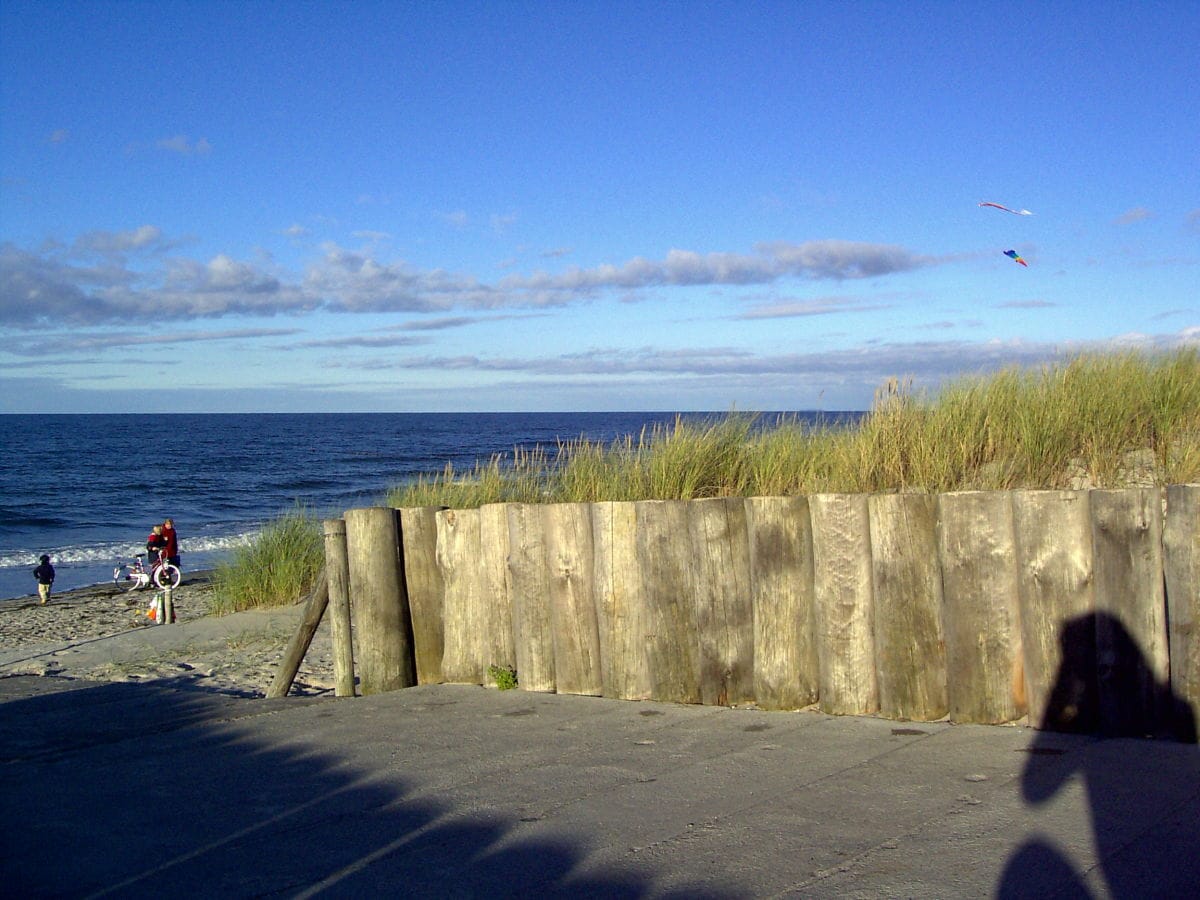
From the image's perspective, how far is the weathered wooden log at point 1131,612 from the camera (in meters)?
4.39

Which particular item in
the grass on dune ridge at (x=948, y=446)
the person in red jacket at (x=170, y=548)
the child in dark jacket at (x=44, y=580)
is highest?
the grass on dune ridge at (x=948, y=446)

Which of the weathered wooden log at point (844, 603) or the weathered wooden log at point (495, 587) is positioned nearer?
the weathered wooden log at point (844, 603)

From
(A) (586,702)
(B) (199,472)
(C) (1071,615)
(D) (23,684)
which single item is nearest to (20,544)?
(B) (199,472)

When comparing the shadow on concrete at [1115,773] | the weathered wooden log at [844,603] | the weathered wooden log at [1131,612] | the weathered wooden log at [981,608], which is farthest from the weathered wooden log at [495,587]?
the weathered wooden log at [1131,612]

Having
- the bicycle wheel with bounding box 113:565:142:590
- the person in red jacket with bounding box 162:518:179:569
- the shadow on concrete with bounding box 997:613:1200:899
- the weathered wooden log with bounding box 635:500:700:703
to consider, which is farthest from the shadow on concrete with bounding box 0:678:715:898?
the bicycle wheel with bounding box 113:565:142:590

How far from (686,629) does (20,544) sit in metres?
27.1

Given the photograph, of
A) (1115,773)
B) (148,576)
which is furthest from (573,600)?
(148,576)

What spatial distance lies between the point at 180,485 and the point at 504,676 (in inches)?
1484

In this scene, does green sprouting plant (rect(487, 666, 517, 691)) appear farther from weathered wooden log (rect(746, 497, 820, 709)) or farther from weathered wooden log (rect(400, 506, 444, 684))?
weathered wooden log (rect(746, 497, 820, 709))

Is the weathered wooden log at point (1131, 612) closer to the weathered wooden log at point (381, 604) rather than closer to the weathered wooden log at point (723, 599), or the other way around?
the weathered wooden log at point (723, 599)

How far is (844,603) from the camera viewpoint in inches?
203

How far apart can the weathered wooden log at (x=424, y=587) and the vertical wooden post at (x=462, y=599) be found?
5 cm

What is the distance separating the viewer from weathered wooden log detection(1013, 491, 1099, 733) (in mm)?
4559

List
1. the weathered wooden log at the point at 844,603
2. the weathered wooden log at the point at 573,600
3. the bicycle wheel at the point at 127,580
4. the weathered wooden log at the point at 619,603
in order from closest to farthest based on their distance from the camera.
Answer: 1. the weathered wooden log at the point at 844,603
2. the weathered wooden log at the point at 619,603
3. the weathered wooden log at the point at 573,600
4. the bicycle wheel at the point at 127,580
